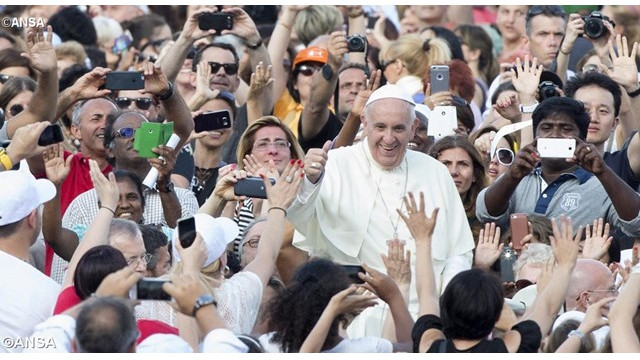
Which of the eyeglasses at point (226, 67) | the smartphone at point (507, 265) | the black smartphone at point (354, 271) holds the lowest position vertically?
the smartphone at point (507, 265)

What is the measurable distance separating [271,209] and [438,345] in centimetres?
169

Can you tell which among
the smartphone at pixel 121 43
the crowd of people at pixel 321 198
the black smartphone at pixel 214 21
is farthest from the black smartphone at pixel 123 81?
the smartphone at pixel 121 43

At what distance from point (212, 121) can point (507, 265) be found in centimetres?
256

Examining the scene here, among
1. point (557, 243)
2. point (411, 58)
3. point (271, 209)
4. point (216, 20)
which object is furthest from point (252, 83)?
point (557, 243)

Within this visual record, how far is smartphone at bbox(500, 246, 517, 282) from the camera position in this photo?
9008 mm

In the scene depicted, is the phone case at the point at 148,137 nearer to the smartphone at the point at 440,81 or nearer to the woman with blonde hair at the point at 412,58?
the smartphone at the point at 440,81

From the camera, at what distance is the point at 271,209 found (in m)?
8.41

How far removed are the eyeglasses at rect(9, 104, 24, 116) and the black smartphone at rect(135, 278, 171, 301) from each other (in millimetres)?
4704

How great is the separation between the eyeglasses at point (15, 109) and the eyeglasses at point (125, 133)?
1286mm

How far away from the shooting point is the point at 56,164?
9.09 m

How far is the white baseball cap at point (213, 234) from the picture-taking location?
789 centimetres

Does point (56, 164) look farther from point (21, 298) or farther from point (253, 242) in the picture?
point (21, 298)

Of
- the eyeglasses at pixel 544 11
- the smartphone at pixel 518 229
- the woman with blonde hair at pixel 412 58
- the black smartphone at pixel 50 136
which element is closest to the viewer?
the black smartphone at pixel 50 136

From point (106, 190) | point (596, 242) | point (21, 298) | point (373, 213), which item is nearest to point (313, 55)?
point (373, 213)
